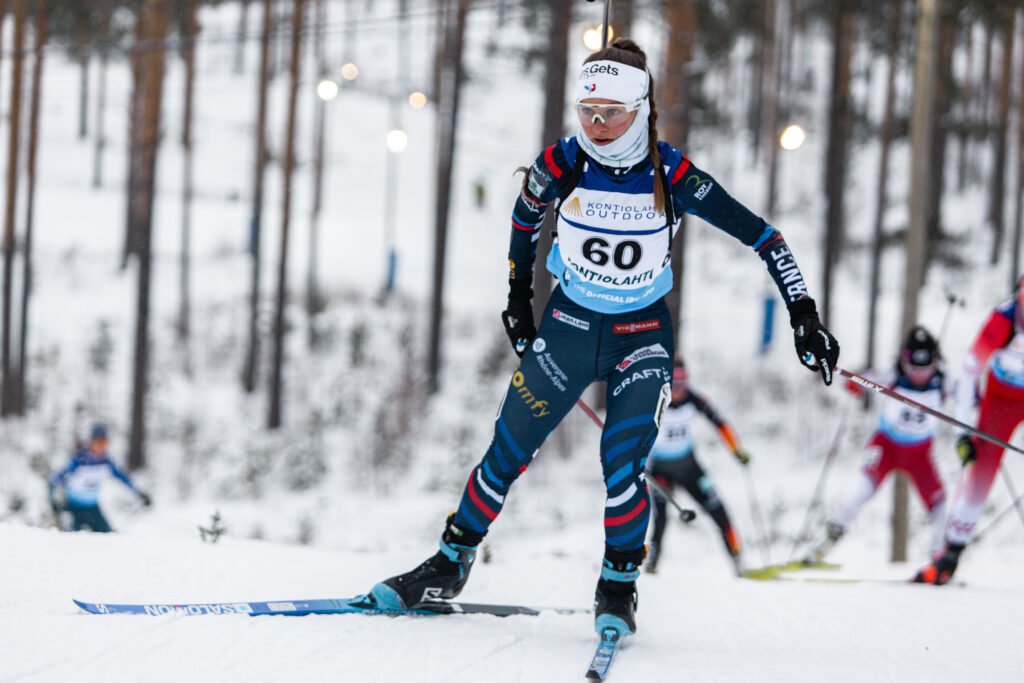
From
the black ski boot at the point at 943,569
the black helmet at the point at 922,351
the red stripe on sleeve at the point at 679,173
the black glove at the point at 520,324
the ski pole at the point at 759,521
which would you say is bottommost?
the ski pole at the point at 759,521

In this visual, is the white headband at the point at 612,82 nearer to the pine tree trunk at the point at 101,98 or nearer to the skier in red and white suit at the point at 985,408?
the skier in red and white suit at the point at 985,408

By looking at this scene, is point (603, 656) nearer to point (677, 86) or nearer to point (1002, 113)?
point (677, 86)

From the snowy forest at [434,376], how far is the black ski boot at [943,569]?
18 centimetres

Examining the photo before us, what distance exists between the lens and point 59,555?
4.33 m

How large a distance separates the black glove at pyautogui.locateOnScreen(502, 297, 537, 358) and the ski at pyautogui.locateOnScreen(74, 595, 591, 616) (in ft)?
3.76

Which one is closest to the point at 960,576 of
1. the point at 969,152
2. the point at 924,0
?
the point at 924,0

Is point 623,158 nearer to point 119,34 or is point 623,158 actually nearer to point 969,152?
point 119,34

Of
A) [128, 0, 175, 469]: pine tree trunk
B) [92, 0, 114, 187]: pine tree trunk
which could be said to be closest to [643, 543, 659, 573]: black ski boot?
[128, 0, 175, 469]: pine tree trunk

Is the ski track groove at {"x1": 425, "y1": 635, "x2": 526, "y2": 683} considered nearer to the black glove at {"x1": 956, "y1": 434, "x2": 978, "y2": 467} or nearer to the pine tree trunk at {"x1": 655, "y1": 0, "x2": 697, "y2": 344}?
the black glove at {"x1": 956, "y1": 434, "x2": 978, "y2": 467}

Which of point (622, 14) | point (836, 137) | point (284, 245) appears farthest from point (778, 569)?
point (836, 137)

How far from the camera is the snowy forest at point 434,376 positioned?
375cm

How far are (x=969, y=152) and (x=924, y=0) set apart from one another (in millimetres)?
35503

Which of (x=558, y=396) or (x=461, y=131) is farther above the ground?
(x=461, y=131)

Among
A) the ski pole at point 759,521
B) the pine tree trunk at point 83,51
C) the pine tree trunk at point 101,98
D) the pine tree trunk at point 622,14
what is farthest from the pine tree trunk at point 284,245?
the ski pole at point 759,521
